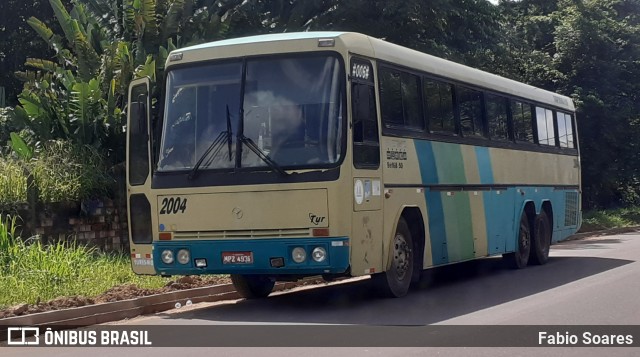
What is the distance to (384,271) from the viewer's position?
12.5 metres

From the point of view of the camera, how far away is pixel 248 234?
455 inches

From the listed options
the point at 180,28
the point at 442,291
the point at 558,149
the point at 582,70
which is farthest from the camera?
the point at 582,70

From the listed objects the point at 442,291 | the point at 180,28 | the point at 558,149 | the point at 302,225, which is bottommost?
the point at 442,291

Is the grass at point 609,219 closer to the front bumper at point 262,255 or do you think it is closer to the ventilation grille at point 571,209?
the ventilation grille at point 571,209

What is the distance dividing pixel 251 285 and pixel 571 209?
410 inches

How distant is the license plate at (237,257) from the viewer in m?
11.5

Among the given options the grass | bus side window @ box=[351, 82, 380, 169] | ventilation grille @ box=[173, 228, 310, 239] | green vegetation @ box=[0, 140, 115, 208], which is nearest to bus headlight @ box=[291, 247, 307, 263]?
ventilation grille @ box=[173, 228, 310, 239]

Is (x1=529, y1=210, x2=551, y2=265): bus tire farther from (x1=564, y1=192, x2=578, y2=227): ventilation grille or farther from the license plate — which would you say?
the license plate

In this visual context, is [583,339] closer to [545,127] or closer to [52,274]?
[52,274]

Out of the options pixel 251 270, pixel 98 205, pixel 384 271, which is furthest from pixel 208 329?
pixel 98 205

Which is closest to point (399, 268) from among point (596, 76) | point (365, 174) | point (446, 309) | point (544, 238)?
point (446, 309)

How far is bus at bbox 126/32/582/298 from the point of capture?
447 inches

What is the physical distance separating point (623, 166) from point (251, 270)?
1088 inches

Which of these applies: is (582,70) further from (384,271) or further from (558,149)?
(384,271)
